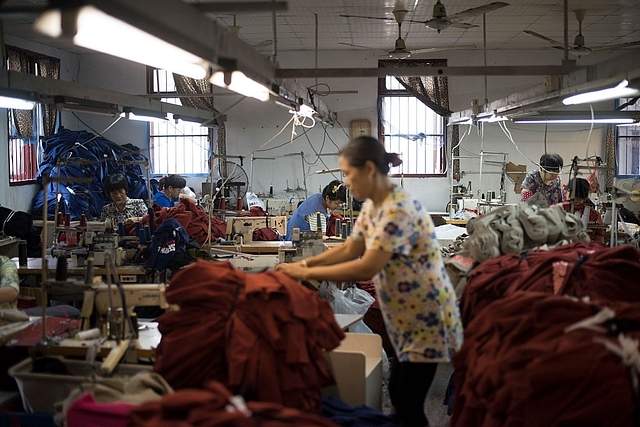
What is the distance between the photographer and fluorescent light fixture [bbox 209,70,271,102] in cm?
265

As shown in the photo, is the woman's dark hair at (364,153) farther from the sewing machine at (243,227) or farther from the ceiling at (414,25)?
the ceiling at (414,25)

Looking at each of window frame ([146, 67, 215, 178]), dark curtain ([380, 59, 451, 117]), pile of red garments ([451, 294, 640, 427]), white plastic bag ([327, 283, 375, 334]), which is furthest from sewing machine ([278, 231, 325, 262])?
window frame ([146, 67, 215, 178])

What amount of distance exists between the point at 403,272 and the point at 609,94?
205 cm

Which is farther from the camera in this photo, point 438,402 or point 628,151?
point 628,151

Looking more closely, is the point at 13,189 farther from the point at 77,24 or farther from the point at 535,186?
the point at 77,24

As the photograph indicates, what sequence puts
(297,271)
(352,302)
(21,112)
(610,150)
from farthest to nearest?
(610,150) < (21,112) < (352,302) < (297,271)

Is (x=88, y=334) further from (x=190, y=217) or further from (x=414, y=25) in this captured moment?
(x=414, y=25)

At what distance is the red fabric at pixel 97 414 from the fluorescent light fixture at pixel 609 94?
2.84 m

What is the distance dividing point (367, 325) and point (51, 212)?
5590mm

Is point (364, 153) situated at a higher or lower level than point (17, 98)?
lower

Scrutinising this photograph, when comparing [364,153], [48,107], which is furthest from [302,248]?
[48,107]

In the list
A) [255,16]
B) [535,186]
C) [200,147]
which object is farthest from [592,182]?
[200,147]

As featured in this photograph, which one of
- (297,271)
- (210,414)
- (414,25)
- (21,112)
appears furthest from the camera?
(21,112)

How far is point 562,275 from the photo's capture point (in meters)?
2.60
